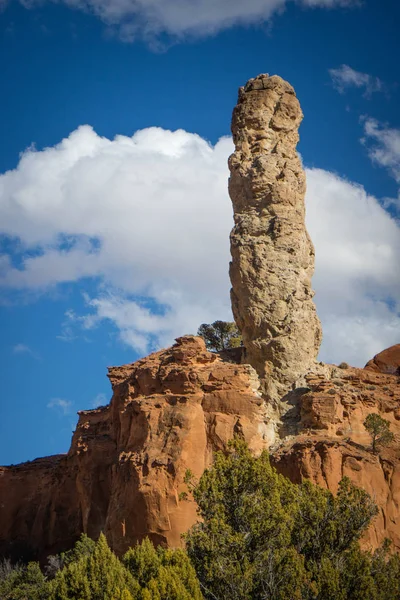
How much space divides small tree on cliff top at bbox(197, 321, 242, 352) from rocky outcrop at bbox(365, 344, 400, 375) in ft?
34.8

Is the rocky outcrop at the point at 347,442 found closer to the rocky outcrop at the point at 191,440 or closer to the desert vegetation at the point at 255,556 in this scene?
the rocky outcrop at the point at 191,440

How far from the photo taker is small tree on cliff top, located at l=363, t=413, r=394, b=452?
38.6 metres

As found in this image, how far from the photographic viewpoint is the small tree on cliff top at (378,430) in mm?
38625

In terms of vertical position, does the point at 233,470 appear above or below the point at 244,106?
below

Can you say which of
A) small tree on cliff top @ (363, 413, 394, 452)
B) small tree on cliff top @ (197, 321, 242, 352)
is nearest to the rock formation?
small tree on cliff top @ (363, 413, 394, 452)

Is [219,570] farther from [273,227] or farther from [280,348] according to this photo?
[273,227]

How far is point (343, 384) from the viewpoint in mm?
42438

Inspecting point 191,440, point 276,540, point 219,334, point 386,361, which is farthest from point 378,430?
point 219,334

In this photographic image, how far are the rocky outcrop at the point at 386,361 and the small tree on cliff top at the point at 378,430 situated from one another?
11099mm

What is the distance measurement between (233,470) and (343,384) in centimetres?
1346

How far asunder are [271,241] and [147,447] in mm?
14072

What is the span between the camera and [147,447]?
3872 cm

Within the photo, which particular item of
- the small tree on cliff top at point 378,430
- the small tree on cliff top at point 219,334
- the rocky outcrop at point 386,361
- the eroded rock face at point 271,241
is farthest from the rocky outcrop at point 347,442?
the small tree on cliff top at point 219,334

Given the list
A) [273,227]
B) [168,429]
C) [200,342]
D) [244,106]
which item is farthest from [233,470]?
[244,106]
